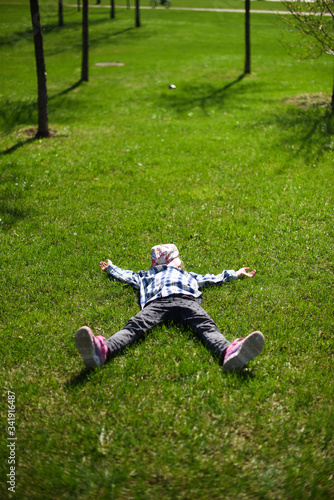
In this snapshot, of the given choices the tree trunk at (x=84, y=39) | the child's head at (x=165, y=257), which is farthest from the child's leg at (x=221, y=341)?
the tree trunk at (x=84, y=39)

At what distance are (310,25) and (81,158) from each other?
5855 mm

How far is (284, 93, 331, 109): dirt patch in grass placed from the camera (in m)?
12.8

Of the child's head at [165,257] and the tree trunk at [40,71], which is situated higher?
the tree trunk at [40,71]

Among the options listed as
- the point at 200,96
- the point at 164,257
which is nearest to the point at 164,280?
the point at 164,257

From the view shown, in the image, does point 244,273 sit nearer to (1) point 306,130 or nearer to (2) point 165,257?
(2) point 165,257

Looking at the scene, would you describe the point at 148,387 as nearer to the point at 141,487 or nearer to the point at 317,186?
the point at 141,487

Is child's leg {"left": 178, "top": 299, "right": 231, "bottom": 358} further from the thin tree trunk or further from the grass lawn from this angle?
the thin tree trunk

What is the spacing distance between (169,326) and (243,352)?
37.9 inches

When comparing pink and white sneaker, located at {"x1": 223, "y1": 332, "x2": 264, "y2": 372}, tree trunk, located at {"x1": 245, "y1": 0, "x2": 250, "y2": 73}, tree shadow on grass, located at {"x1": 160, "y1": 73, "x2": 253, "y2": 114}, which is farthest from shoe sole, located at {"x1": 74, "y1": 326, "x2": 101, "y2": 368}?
tree trunk, located at {"x1": 245, "y1": 0, "x2": 250, "y2": 73}

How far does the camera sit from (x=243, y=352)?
11.4 ft

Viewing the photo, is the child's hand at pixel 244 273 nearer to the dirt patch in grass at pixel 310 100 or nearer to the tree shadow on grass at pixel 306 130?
the tree shadow on grass at pixel 306 130

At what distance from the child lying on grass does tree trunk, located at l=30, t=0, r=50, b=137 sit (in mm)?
6339

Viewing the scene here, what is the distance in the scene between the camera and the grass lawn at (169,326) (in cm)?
289

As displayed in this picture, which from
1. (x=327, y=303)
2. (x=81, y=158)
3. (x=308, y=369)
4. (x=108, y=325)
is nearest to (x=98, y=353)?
(x=108, y=325)
